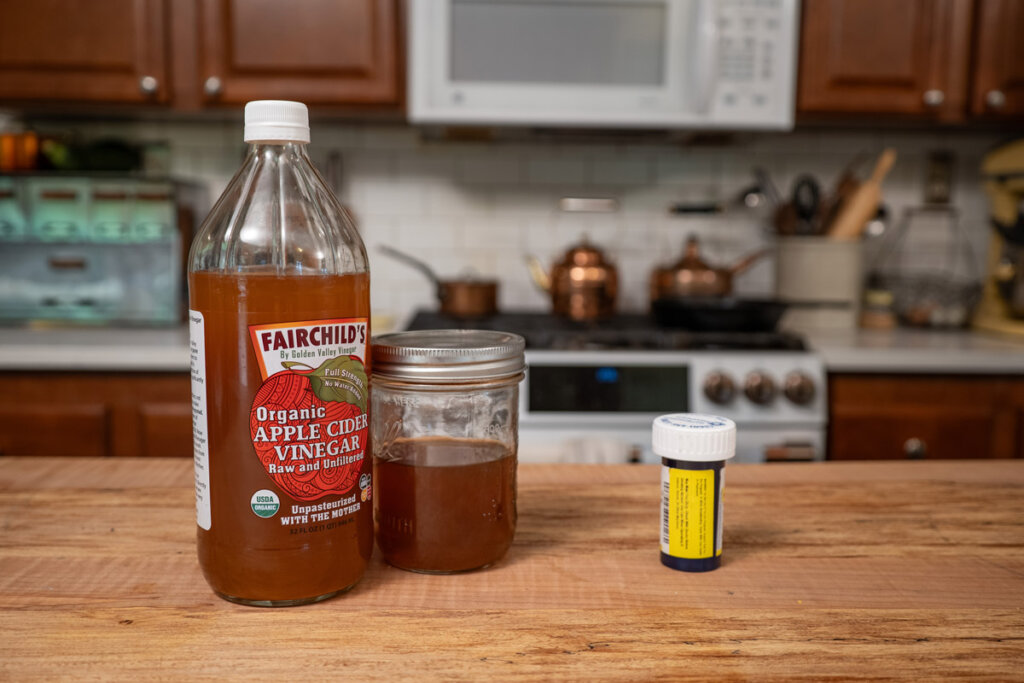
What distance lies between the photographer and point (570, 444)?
1.20 metres

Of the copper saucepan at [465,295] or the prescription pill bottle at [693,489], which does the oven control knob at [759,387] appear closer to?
the copper saucepan at [465,295]

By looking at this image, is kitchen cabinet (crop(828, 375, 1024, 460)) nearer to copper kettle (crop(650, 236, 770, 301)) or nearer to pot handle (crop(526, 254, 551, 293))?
copper kettle (crop(650, 236, 770, 301))

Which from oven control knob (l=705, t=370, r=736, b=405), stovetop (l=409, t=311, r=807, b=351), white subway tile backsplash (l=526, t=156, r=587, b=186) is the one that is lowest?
oven control knob (l=705, t=370, r=736, b=405)

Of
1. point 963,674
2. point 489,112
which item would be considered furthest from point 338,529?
point 489,112

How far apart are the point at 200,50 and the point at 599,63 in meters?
1.01

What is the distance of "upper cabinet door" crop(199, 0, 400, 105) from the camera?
7.00 ft

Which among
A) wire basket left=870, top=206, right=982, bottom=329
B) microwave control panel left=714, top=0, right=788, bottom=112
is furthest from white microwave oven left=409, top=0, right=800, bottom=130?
wire basket left=870, top=206, right=982, bottom=329

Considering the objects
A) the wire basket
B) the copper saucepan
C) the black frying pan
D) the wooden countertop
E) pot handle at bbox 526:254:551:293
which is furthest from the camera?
the wire basket

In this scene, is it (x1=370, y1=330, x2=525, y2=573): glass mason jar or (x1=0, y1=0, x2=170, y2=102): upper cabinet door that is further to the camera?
(x1=0, y1=0, x2=170, y2=102): upper cabinet door

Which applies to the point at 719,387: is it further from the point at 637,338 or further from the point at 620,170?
the point at 620,170

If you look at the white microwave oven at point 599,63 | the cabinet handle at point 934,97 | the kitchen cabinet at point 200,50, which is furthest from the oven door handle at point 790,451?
the kitchen cabinet at point 200,50

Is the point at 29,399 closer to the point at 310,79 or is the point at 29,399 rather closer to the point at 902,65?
the point at 310,79

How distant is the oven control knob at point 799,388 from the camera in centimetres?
193

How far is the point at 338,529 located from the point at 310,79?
1.80 meters
